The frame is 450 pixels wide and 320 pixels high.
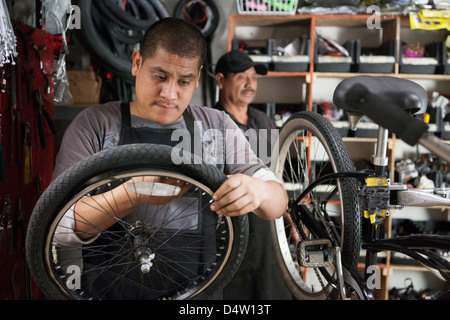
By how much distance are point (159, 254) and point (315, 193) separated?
56cm

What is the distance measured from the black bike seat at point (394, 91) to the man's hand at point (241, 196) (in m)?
0.22

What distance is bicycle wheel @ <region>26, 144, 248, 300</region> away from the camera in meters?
0.56

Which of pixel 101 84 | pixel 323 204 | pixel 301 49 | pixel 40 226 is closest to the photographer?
pixel 40 226

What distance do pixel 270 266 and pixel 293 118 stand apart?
501 millimetres

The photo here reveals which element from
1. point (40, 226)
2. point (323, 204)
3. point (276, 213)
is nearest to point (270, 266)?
point (323, 204)

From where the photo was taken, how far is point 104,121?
28.4 inches

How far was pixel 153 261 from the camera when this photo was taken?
28.2 inches

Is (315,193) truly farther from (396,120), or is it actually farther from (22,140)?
(22,140)

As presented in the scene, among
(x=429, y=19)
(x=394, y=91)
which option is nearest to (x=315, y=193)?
(x=394, y=91)

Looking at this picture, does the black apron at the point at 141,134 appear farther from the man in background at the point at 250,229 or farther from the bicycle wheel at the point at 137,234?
the man in background at the point at 250,229

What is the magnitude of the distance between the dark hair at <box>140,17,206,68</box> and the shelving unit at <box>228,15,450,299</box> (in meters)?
1.07

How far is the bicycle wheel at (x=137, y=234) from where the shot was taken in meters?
0.56

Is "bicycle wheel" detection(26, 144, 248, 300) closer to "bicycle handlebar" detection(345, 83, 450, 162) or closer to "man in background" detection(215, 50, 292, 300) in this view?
"bicycle handlebar" detection(345, 83, 450, 162)
